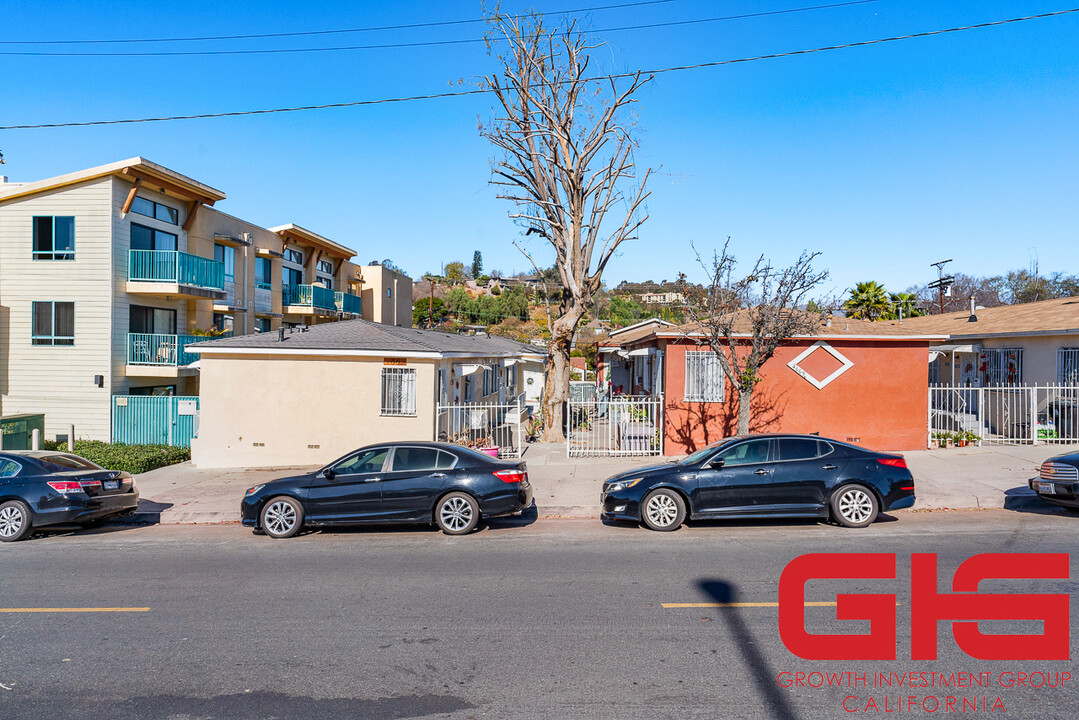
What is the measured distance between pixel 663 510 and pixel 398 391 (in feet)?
28.0

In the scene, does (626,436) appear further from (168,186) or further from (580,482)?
(168,186)

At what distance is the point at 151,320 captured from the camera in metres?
24.6

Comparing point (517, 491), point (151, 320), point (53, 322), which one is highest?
point (151, 320)

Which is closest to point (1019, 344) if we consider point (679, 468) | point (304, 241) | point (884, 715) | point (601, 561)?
point (679, 468)

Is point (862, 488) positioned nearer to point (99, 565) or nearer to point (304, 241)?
point (99, 565)

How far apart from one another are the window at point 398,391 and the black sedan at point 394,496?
6193 mm

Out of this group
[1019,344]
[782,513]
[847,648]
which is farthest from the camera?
[1019,344]

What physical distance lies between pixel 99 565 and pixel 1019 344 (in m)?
24.1

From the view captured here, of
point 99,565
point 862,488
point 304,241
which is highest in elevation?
point 304,241

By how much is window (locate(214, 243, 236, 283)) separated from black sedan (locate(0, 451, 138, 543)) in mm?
18081

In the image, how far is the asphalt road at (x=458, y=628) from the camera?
4.98 meters

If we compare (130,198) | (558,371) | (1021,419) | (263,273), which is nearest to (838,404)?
(1021,419)

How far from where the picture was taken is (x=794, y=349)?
17.9 meters

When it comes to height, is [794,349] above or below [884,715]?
above
